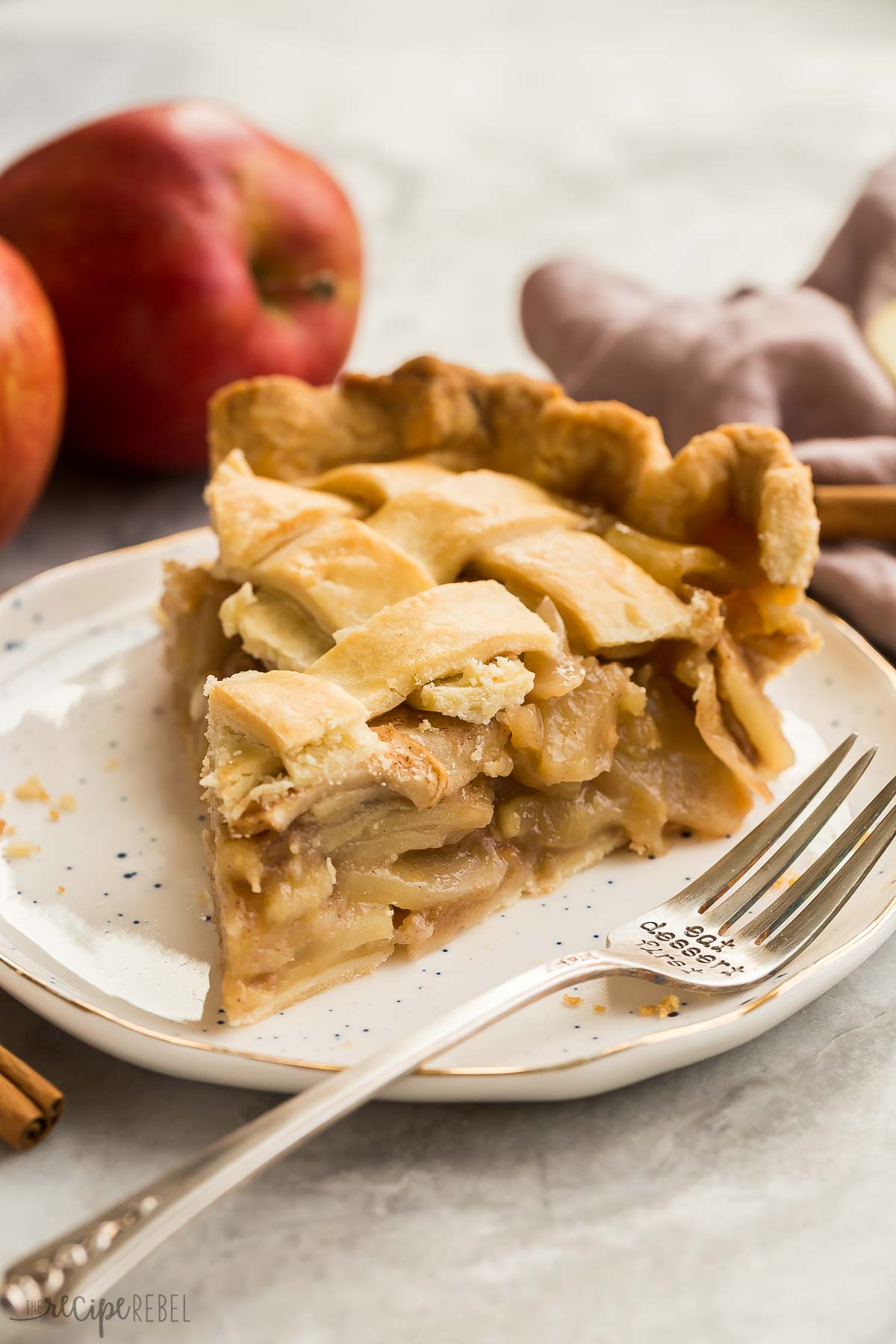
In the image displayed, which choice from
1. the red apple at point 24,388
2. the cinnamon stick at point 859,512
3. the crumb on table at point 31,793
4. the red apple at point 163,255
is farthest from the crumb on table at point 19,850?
the cinnamon stick at point 859,512

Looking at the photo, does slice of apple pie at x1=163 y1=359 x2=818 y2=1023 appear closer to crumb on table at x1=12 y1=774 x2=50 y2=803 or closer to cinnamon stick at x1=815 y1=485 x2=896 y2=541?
crumb on table at x1=12 y1=774 x2=50 y2=803

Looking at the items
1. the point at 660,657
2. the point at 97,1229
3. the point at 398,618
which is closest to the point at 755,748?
the point at 660,657

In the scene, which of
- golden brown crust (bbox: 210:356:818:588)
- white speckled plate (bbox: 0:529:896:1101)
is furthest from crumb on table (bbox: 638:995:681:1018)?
golden brown crust (bbox: 210:356:818:588)

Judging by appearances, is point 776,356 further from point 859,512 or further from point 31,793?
point 31,793

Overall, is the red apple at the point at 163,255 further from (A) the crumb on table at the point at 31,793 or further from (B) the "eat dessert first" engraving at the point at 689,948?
(B) the "eat dessert first" engraving at the point at 689,948

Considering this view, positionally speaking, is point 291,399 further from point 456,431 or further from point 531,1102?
point 531,1102

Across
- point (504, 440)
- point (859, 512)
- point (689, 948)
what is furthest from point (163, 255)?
point (689, 948)
